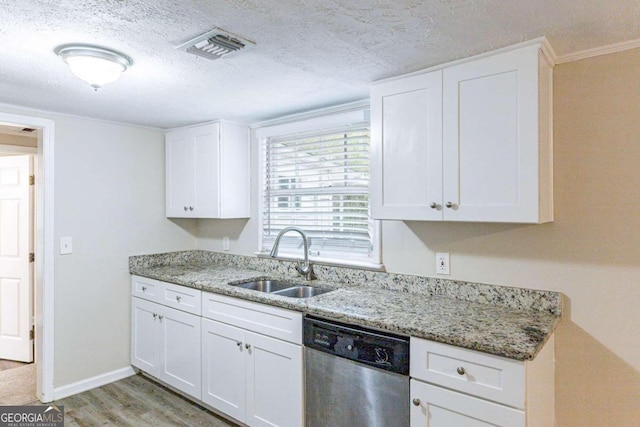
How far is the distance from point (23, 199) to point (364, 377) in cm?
358

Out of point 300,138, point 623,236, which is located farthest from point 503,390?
point 300,138

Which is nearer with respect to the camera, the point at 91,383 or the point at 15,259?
the point at 91,383

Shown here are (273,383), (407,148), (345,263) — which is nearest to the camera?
(407,148)

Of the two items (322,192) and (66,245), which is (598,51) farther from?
(66,245)

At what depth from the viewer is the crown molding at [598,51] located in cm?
171

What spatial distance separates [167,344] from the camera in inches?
118

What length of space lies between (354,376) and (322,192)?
1.37 m

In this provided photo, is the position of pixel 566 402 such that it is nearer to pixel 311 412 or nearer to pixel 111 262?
pixel 311 412

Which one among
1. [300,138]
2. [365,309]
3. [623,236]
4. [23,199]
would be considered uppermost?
[300,138]

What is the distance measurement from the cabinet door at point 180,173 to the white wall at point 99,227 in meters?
0.11

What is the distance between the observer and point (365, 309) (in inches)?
78.3

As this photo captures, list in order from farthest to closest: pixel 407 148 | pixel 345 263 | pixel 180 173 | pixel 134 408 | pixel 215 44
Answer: pixel 180 173 → pixel 134 408 → pixel 345 263 → pixel 407 148 → pixel 215 44

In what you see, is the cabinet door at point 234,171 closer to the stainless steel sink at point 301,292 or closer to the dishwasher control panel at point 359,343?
the stainless steel sink at point 301,292

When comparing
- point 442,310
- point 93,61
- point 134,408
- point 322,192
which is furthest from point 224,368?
point 93,61
